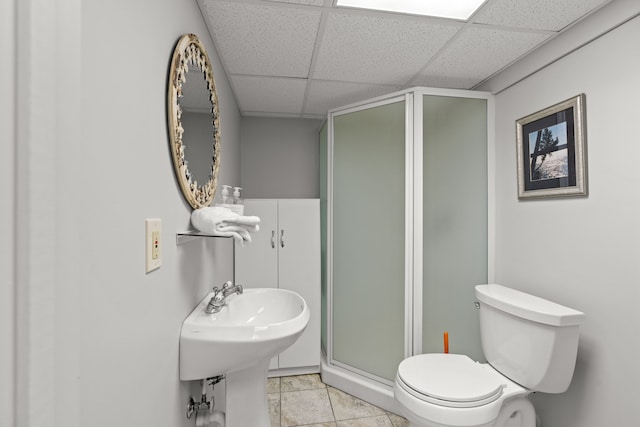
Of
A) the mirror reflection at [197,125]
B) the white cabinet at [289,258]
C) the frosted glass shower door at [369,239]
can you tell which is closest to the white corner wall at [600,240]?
the frosted glass shower door at [369,239]

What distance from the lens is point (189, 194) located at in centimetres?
110

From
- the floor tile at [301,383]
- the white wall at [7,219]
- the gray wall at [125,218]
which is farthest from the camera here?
the floor tile at [301,383]

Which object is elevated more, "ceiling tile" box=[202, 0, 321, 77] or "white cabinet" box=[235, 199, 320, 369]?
"ceiling tile" box=[202, 0, 321, 77]

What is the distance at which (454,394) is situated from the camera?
4.20ft

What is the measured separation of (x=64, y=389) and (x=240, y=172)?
8.15 feet

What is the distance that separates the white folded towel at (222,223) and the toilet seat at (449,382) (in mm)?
1082

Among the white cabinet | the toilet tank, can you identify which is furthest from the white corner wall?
the white cabinet

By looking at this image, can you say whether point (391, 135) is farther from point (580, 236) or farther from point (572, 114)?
point (580, 236)

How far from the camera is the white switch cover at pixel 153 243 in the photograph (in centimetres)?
78

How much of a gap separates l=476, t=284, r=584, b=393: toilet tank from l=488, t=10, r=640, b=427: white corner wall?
16cm

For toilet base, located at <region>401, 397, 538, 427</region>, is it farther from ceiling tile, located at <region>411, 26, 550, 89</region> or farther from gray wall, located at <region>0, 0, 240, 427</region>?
ceiling tile, located at <region>411, 26, 550, 89</region>

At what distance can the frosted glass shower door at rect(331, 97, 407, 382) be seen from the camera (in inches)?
77.4

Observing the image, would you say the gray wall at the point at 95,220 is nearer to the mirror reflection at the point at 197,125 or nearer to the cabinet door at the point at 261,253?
the mirror reflection at the point at 197,125

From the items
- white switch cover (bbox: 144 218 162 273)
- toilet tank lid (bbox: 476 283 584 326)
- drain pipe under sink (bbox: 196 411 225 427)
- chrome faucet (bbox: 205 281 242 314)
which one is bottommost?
drain pipe under sink (bbox: 196 411 225 427)
